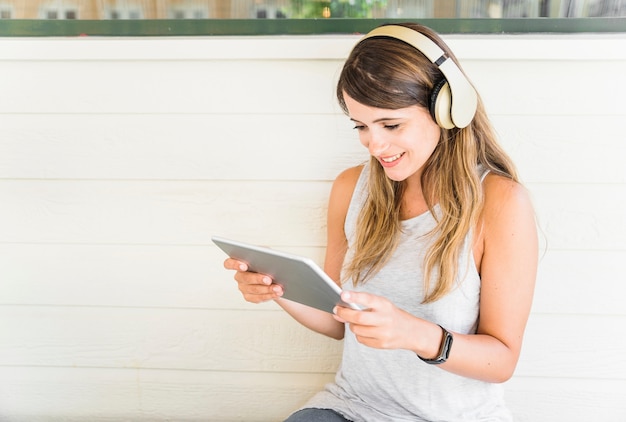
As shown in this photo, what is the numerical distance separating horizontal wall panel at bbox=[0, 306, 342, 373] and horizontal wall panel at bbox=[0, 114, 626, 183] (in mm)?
334

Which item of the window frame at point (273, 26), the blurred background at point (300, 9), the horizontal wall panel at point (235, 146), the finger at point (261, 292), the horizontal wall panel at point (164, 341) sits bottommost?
the horizontal wall panel at point (164, 341)

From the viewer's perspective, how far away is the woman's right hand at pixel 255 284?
108cm

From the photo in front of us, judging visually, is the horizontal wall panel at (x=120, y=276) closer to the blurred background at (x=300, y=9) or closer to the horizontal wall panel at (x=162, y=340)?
the horizontal wall panel at (x=162, y=340)

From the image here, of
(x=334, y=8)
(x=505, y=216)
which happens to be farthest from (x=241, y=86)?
(x=505, y=216)

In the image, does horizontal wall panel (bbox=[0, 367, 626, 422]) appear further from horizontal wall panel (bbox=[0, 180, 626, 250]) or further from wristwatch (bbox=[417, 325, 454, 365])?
wristwatch (bbox=[417, 325, 454, 365])

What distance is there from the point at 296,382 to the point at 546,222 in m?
0.68

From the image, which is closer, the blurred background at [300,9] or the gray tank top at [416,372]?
the gray tank top at [416,372]

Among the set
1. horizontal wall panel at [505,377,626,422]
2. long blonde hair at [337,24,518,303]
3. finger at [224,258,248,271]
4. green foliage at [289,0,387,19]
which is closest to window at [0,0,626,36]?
green foliage at [289,0,387,19]

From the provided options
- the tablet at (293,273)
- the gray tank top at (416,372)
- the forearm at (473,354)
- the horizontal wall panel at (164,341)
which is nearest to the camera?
the tablet at (293,273)

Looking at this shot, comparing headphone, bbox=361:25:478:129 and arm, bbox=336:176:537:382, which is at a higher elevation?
headphone, bbox=361:25:478:129

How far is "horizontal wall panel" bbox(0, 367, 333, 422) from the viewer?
1537 millimetres

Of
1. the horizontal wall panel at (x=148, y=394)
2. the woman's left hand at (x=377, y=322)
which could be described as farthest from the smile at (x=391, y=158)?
the horizontal wall panel at (x=148, y=394)

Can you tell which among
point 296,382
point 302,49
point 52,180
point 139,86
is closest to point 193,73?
point 139,86

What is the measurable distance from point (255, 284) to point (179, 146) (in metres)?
0.46
